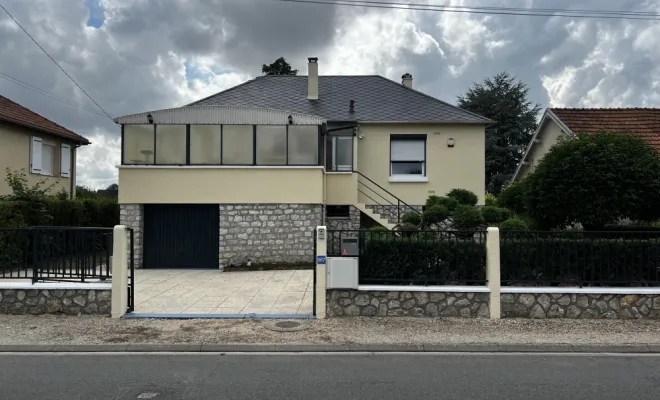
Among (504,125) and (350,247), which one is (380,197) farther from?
(504,125)

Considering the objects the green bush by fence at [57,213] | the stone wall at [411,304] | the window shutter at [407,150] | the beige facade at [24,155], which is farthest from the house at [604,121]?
the beige facade at [24,155]

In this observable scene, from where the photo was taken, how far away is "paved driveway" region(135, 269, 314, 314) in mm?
9477

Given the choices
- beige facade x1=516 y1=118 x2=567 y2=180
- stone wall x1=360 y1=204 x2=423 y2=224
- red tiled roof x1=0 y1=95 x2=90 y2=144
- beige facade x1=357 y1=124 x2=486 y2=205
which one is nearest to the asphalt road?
stone wall x1=360 y1=204 x2=423 y2=224

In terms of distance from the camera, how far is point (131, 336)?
300 inches

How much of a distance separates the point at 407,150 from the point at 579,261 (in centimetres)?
1069

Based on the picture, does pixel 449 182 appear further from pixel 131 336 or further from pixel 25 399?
pixel 25 399

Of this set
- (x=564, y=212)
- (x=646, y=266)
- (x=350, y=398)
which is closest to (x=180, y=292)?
(x=350, y=398)

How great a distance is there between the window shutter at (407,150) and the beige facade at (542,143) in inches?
161

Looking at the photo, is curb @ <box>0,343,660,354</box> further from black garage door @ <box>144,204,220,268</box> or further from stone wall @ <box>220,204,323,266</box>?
black garage door @ <box>144,204,220,268</box>

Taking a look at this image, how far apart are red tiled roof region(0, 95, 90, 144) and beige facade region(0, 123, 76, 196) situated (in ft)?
1.02

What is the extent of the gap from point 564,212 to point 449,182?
811cm

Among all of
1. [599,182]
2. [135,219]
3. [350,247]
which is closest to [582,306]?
[599,182]

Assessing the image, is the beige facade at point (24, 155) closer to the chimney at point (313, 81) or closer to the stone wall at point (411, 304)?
the chimney at point (313, 81)

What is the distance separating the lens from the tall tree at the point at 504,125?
128ft
